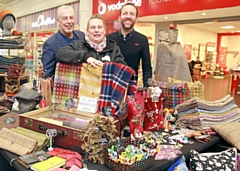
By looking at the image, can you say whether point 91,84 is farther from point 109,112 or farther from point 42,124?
point 42,124

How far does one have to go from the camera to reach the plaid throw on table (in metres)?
1.64

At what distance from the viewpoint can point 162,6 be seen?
15.8 ft

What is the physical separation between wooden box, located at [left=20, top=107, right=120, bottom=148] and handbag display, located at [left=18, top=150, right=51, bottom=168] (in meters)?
0.12

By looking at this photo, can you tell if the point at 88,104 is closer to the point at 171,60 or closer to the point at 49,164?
the point at 49,164

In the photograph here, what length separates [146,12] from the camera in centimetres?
514

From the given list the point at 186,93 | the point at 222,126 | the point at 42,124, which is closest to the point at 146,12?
the point at 186,93

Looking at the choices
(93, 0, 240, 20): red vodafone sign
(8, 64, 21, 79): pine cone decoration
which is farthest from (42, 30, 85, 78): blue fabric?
(93, 0, 240, 20): red vodafone sign

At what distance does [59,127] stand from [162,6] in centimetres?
402

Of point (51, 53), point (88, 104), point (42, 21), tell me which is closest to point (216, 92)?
point (42, 21)

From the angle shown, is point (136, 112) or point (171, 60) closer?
point (136, 112)

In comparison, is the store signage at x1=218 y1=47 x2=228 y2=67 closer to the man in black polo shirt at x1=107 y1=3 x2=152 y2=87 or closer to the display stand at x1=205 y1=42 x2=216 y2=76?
the display stand at x1=205 y1=42 x2=216 y2=76

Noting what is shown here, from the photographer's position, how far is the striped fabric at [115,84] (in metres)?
1.47

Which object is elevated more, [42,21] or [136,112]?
[42,21]

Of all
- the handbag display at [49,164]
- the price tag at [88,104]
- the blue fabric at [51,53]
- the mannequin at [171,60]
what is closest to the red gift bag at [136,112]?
the price tag at [88,104]
